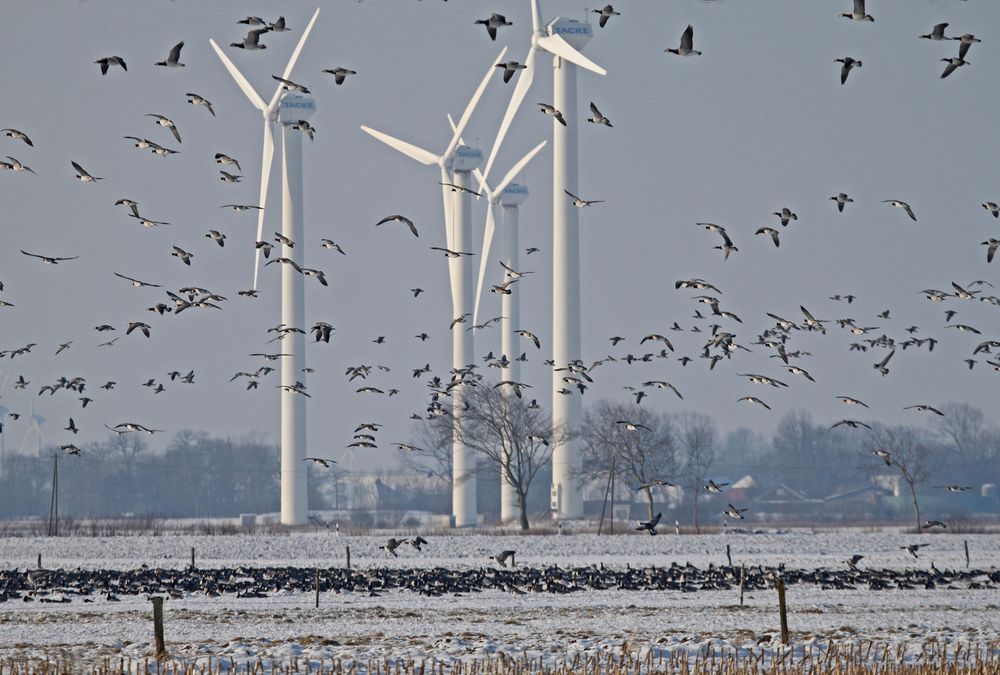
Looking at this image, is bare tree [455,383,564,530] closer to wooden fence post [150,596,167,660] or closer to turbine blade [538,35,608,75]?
turbine blade [538,35,608,75]

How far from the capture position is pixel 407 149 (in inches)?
4614

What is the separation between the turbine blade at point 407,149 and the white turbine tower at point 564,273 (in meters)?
8.99

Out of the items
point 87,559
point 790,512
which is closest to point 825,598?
point 87,559

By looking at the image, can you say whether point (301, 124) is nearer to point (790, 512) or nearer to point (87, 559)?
point (87, 559)

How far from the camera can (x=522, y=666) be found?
31281 millimetres

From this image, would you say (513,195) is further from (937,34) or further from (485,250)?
(937,34)

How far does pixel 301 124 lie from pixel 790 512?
13850 centimetres

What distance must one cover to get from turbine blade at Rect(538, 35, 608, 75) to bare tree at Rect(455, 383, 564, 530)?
73.5 ft

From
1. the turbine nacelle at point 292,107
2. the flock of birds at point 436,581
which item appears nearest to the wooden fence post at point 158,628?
the flock of birds at point 436,581

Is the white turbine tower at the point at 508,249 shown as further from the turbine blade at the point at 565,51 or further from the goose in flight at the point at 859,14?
the goose in flight at the point at 859,14

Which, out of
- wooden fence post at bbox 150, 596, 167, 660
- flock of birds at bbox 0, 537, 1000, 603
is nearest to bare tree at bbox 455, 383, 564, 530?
flock of birds at bbox 0, 537, 1000, 603

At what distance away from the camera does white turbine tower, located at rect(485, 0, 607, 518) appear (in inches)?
4178

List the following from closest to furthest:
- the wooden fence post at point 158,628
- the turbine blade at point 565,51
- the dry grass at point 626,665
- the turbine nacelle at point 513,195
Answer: the dry grass at point 626,665, the wooden fence post at point 158,628, the turbine blade at point 565,51, the turbine nacelle at point 513,195

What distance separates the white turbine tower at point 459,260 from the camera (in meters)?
112
